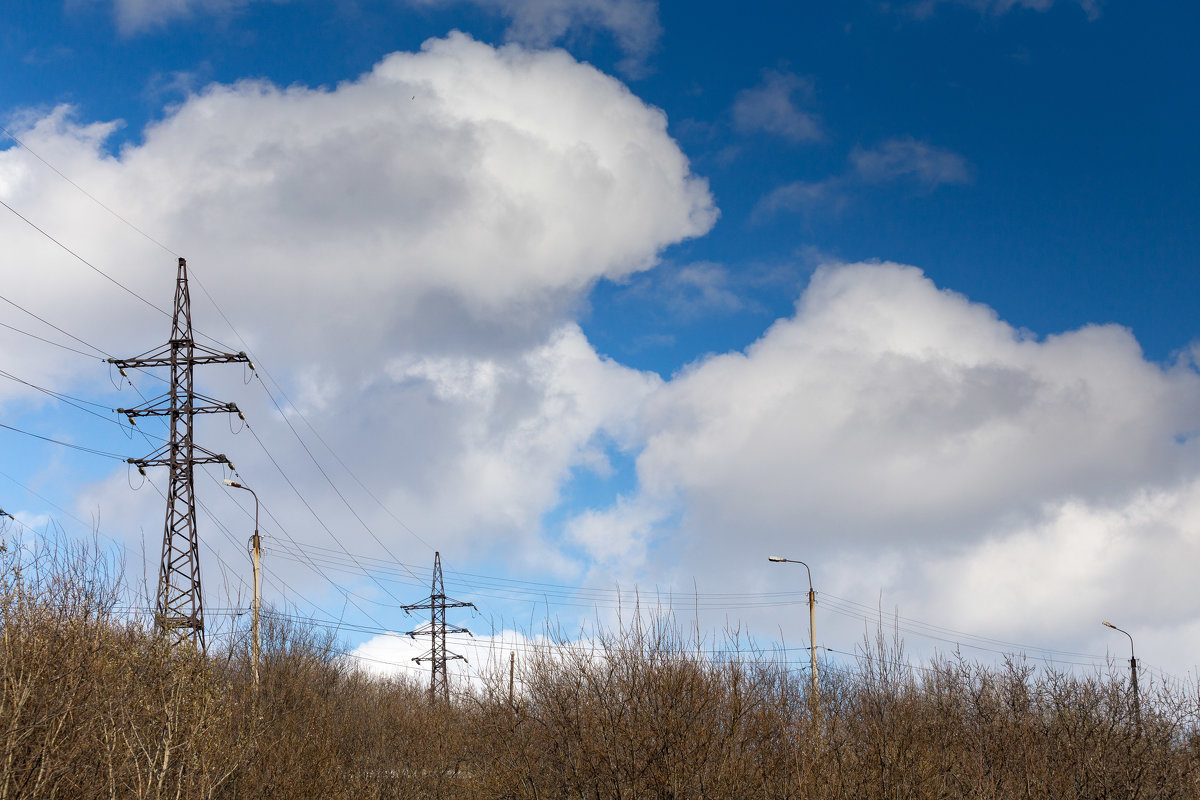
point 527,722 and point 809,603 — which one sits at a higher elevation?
point 809,603

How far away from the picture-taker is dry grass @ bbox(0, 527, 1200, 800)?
16391 millimetres

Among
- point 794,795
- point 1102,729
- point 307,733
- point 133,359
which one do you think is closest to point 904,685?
point 1102,729

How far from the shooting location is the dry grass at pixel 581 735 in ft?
53.8

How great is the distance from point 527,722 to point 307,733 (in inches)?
229

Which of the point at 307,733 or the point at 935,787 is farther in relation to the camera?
the point at 307,733

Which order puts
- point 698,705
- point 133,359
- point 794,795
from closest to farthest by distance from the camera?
1. point 794,795
2. point 698,705
3. point 133,359

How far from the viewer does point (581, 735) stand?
69.9 feet

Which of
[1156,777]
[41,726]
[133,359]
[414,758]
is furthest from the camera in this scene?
[414,758]

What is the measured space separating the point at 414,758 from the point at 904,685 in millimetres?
15452

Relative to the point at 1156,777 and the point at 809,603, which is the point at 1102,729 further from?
the point at 809,603

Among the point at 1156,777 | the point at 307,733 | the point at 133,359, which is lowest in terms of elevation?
the point at 1156,777

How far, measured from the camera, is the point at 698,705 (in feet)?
66.3

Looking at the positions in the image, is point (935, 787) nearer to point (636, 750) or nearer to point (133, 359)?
point (636, 750)

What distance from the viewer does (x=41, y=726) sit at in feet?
51.3
